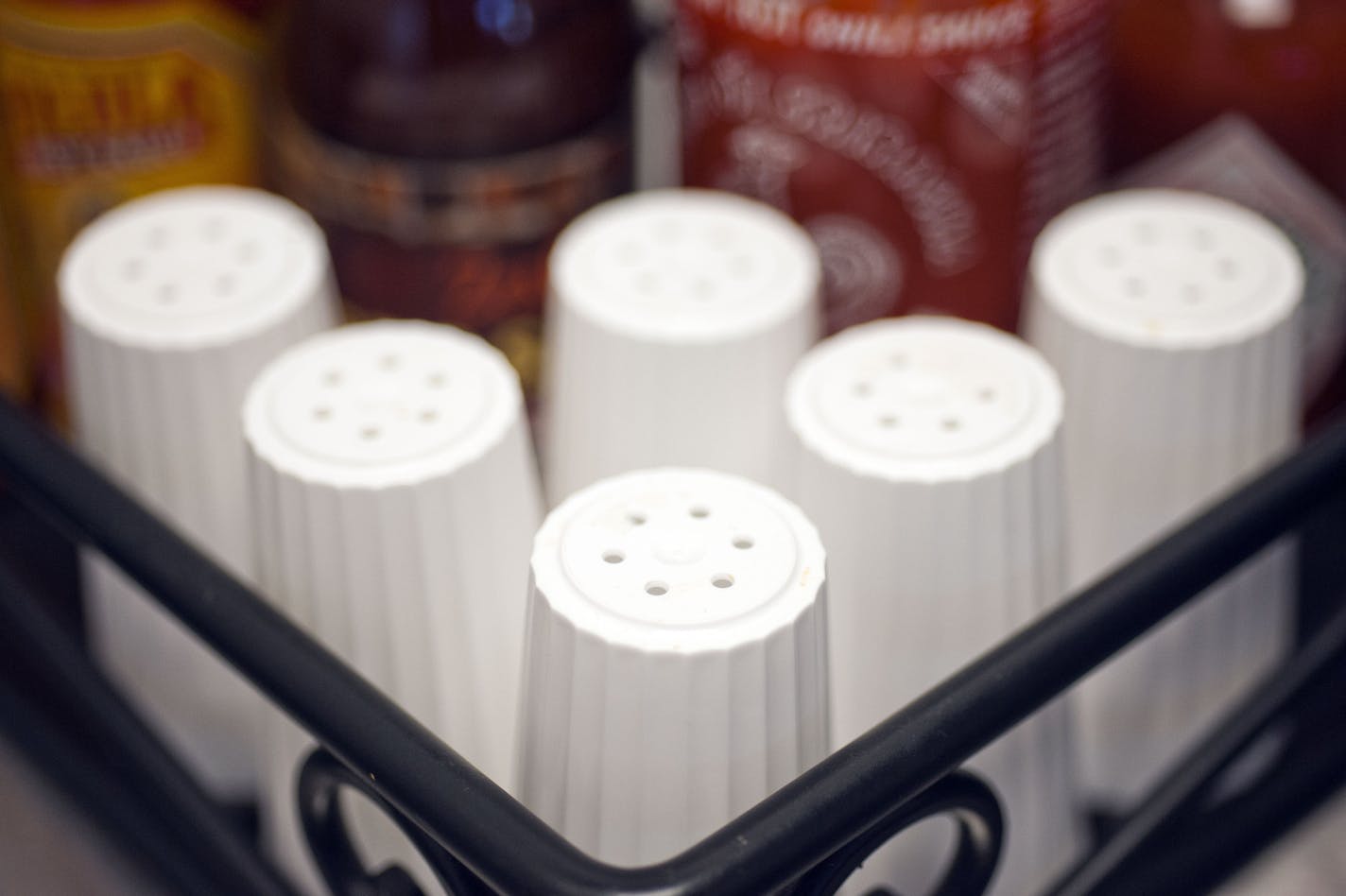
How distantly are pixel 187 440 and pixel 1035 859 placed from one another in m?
0.25

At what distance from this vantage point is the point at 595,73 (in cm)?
50

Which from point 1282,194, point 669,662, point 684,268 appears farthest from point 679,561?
point 1282,194

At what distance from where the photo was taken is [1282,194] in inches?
19.3

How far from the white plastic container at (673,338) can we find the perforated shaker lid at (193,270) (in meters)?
0.08

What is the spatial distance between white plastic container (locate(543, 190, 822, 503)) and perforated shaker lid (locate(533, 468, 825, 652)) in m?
0.08

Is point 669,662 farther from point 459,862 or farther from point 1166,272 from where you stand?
point 1166,272

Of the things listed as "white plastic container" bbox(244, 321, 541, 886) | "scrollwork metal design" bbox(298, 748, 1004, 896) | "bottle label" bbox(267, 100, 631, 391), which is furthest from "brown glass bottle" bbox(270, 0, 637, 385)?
"scrollwork metal design" bbox(298, 748, 1004, 896)

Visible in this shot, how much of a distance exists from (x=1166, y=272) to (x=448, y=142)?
0.74 feet

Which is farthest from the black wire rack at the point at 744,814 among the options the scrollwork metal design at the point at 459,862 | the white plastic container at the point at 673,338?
the white plastic container at the point at 673,338

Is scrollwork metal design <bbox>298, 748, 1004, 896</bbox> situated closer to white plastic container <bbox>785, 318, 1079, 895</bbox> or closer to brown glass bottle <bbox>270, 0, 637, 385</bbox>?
white plastic container <bbox>785, 318, 1079, 895</bbox>

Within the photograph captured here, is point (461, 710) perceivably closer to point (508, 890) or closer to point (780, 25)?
point (508, 890)

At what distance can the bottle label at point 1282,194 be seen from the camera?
1.60ft

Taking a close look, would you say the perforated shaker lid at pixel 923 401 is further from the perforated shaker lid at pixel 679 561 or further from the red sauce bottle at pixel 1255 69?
the red sauce bottle at pixel 1255 69

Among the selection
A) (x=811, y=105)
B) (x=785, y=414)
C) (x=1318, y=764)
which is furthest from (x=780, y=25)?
(x=1318, y=764)
